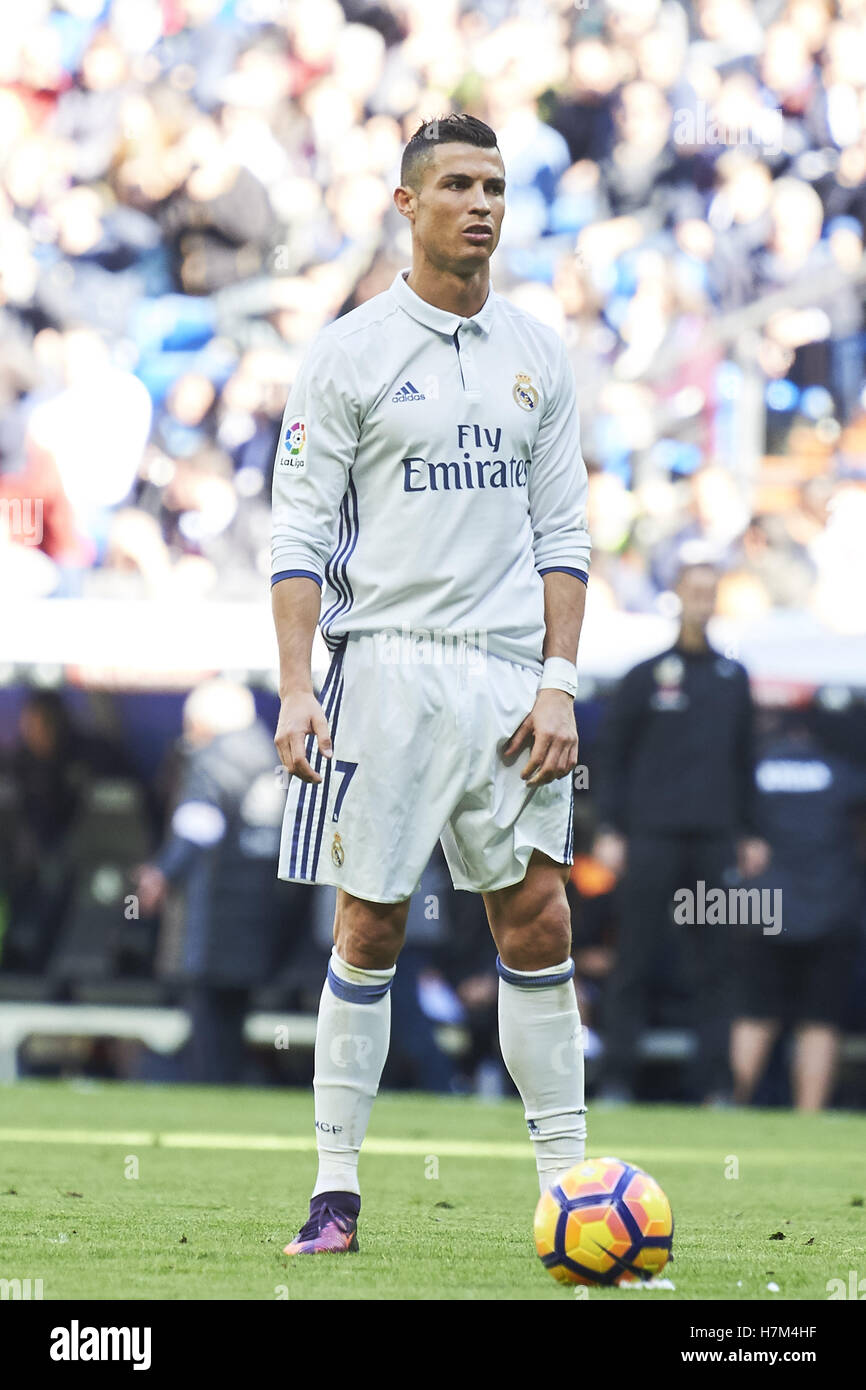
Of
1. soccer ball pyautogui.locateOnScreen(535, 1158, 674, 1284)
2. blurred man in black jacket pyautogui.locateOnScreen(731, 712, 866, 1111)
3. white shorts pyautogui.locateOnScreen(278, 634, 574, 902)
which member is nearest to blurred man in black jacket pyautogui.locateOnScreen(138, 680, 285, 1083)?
blurred man in black jacket pyautogui.locateOnScreen(731, 712, 866, 1111)

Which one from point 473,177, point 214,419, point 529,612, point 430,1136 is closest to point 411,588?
point 529,612

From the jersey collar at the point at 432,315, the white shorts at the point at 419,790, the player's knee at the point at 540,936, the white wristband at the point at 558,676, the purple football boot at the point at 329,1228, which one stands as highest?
the jersey collar at the point at 432,315

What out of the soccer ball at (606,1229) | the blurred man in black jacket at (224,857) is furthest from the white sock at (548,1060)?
the blurred man in black jacket at (224,857)

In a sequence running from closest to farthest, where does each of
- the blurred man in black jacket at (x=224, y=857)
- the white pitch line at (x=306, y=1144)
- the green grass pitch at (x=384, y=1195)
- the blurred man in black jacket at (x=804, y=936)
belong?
the green grass pitch at (x=384, y=1195) → the white pitch line at (x=306, y=1144) → the blurred man in black jacket at (x=804, y=936) → the blurred man in black jacket at (x=224, y=857)

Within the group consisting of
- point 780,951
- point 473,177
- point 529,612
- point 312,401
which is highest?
point 473,177

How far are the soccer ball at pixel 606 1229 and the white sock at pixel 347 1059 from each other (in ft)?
2.39

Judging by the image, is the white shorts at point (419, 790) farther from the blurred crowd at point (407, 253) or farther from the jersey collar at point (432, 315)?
Result: the blurred crowd at point (407, 253)

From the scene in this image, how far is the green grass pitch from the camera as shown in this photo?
414 cm

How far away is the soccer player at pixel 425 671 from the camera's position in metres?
4.62

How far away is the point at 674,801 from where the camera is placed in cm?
974

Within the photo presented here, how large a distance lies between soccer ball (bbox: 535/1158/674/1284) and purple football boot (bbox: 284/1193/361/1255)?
0.62 metres

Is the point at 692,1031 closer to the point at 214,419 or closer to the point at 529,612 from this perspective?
the point at 214,419

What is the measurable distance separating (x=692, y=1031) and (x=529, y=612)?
18.8 ft

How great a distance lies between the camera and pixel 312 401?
4684mm
